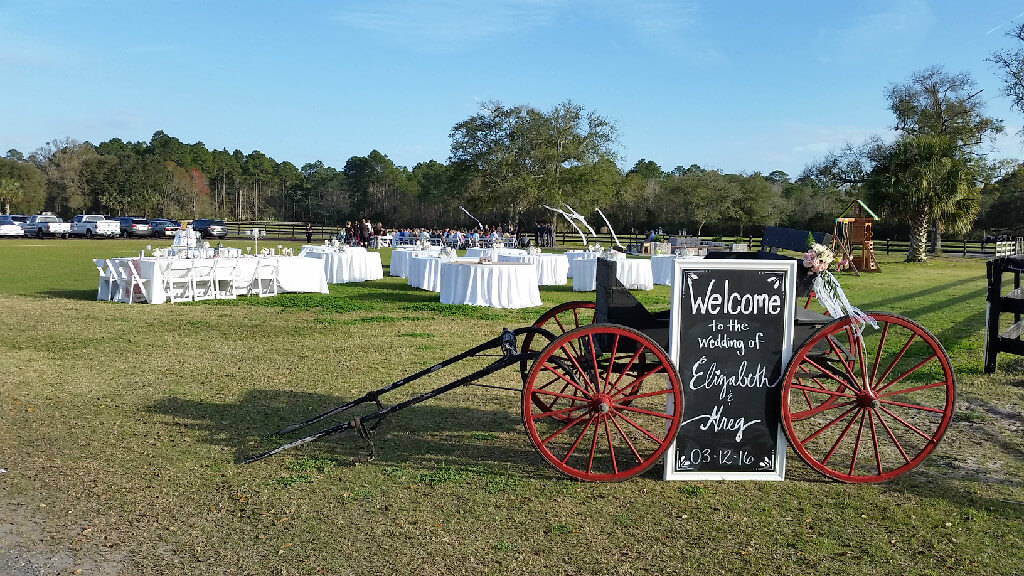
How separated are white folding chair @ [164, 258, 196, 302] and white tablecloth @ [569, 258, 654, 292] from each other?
26.7ft

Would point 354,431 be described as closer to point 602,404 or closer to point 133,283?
point 602,404

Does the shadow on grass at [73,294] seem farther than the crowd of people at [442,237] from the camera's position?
No

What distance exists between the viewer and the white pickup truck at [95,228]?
4628 cm

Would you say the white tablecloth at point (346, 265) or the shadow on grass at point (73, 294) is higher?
the white tablecloth at point (346, 265)

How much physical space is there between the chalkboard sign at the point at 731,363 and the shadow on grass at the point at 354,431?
94 cm

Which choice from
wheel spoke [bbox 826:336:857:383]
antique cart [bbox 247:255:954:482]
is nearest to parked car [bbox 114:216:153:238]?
antique cart [bbox 247:255:954:482]

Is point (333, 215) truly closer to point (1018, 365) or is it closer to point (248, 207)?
point (248, 207)

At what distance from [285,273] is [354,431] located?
10.7 meters

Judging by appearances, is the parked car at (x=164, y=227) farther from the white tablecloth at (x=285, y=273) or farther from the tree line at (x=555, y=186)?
the white tablecloth at (x=285, y=273)

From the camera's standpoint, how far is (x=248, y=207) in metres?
91.3

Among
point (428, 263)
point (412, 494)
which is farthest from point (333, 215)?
point (412, 494)

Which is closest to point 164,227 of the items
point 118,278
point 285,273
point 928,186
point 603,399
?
point 285,273

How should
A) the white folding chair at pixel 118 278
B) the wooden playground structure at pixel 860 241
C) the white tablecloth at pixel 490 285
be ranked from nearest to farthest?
the white folding chair at pixel 118 278
the white tablecloth at pixel 490 285
the wooden playground structure at pixel 860 241

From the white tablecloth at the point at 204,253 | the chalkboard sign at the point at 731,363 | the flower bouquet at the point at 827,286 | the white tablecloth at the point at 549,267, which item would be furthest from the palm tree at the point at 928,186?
the chalkboard sign at the point at 731,363
